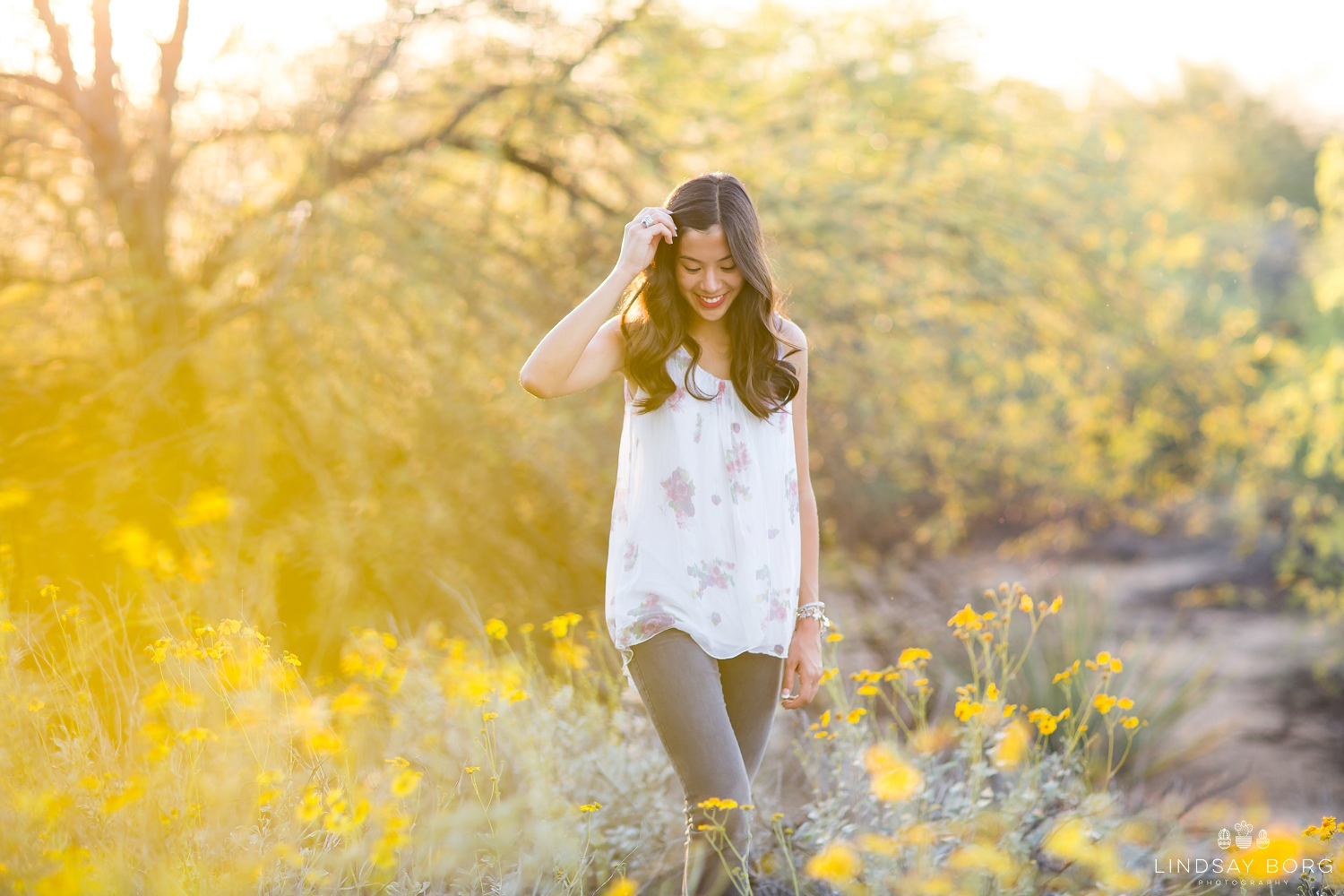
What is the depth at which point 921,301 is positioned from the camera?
5602mm

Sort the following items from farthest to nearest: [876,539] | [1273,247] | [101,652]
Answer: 1. [1273,247]
2. [876,539]
3. [101,652]

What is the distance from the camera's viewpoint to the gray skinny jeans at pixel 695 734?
1.97m

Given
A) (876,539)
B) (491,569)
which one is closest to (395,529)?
(491,569)

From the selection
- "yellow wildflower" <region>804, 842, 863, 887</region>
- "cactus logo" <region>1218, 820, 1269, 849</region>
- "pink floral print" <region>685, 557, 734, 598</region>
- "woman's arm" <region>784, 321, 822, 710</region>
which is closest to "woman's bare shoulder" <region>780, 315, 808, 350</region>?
"woman's arm" <region>784, 321, 822, 710</region>

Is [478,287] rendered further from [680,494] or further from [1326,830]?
[1326,830]

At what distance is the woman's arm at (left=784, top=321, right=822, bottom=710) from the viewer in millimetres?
2268

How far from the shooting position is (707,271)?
2.16m

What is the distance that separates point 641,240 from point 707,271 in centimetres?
17

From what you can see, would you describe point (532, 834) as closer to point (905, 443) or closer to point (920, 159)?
point (920, 159)

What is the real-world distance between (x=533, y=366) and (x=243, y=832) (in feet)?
3.55

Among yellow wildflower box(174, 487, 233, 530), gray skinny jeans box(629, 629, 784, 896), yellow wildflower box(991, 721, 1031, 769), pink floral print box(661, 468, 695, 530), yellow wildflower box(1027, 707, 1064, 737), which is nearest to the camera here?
gray skinny jeans box(629, 629, 784, 896)

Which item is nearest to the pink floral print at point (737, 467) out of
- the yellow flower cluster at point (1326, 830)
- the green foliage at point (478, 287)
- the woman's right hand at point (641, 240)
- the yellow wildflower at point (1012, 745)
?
the woman's right hand at point (641, 240)

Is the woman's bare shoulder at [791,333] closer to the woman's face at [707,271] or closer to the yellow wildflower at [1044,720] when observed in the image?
the woman's face at [707,271]

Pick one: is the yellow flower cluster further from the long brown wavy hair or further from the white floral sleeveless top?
the long brown wavy hair
